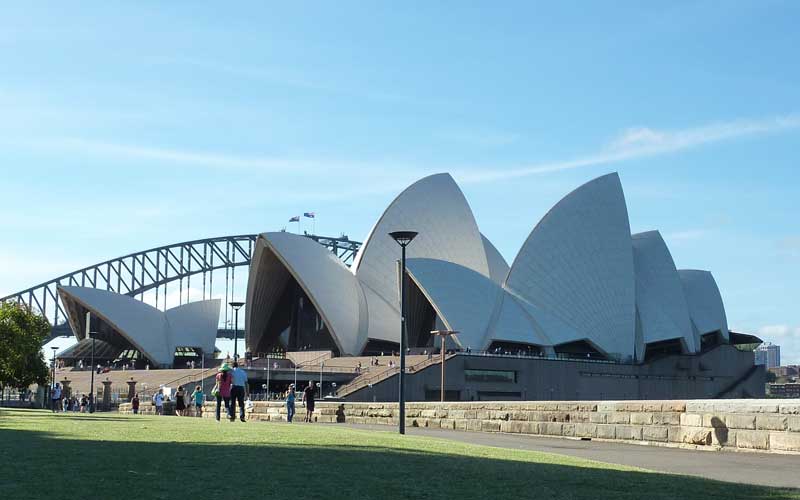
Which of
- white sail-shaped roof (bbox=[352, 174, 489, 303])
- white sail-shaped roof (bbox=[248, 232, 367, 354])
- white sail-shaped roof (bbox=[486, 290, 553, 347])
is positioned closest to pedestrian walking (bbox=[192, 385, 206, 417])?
white sail-shaped roof (bbox=[486, 290, 553, 347])

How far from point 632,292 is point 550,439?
57.9 meters

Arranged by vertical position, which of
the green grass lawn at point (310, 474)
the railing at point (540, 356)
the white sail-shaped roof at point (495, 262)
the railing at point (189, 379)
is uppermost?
the white sail-shaped roof at point (495, 262)

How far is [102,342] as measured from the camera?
96438 millimetres

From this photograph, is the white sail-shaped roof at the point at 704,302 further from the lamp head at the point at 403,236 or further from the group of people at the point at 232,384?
the group of people at the point at 232,384

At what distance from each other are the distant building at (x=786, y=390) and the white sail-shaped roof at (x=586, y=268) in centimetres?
5590

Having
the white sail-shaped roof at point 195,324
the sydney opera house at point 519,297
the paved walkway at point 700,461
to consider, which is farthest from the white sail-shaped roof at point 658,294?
the paved walkway at point 700,461

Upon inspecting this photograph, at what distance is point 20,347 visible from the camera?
157 ft

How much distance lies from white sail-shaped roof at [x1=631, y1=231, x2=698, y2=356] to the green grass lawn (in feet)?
223

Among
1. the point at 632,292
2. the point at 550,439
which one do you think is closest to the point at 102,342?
the point at 632,292

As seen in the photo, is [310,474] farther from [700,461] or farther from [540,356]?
[540,356]

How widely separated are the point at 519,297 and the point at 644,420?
5537 centimetres

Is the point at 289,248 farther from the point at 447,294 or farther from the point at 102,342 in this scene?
the point at 102,342

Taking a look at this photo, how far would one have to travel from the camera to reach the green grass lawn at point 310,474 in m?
7.71

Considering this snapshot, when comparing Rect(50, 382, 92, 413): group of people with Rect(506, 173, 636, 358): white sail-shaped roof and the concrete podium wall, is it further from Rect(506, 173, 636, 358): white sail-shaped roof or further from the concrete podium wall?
Rect(506, 173, 636, 358): white sail-shaped roof
